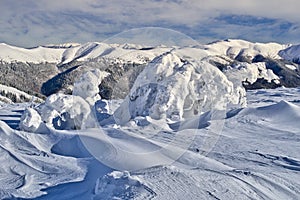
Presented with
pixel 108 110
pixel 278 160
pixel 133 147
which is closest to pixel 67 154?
pixel 133 147

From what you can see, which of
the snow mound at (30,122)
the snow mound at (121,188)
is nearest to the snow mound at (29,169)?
the snow mound at (121,188)

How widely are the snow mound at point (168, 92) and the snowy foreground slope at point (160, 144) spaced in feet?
0.15

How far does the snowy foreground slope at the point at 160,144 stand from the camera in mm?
8820

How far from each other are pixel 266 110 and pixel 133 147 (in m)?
7.48

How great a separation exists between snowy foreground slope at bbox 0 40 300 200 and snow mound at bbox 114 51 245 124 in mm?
45

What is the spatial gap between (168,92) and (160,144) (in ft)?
18.7

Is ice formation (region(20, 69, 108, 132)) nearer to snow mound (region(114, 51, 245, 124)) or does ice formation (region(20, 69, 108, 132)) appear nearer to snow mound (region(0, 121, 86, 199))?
snow mound (region(114, 51, 245, 124))

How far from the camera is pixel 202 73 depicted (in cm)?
2119

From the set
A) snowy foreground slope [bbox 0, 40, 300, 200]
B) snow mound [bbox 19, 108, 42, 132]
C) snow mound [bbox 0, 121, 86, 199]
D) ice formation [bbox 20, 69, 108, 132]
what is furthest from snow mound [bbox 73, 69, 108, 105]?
snow mound [bbox 0, 121, 86, 199]

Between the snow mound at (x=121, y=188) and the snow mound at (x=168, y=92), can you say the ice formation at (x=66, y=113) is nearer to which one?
the snow mound at (x=168, y=92)

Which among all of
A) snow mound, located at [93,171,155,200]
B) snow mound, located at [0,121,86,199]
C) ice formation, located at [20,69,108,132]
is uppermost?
snow mound, located at [93,171,155,200]

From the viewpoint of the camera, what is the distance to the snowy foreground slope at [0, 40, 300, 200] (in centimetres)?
882

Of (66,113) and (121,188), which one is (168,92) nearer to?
(66,113)

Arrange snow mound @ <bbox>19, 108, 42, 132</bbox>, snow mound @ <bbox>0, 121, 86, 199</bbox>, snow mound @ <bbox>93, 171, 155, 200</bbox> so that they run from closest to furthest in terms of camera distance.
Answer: snow mound @ <bbox>93, 171, 155, 200</bbox>
snow mound @ <bbox>0, 121, 86, 199</bbox>
snow mound @ <bbox>19, 108, 42, 132</bbox>
